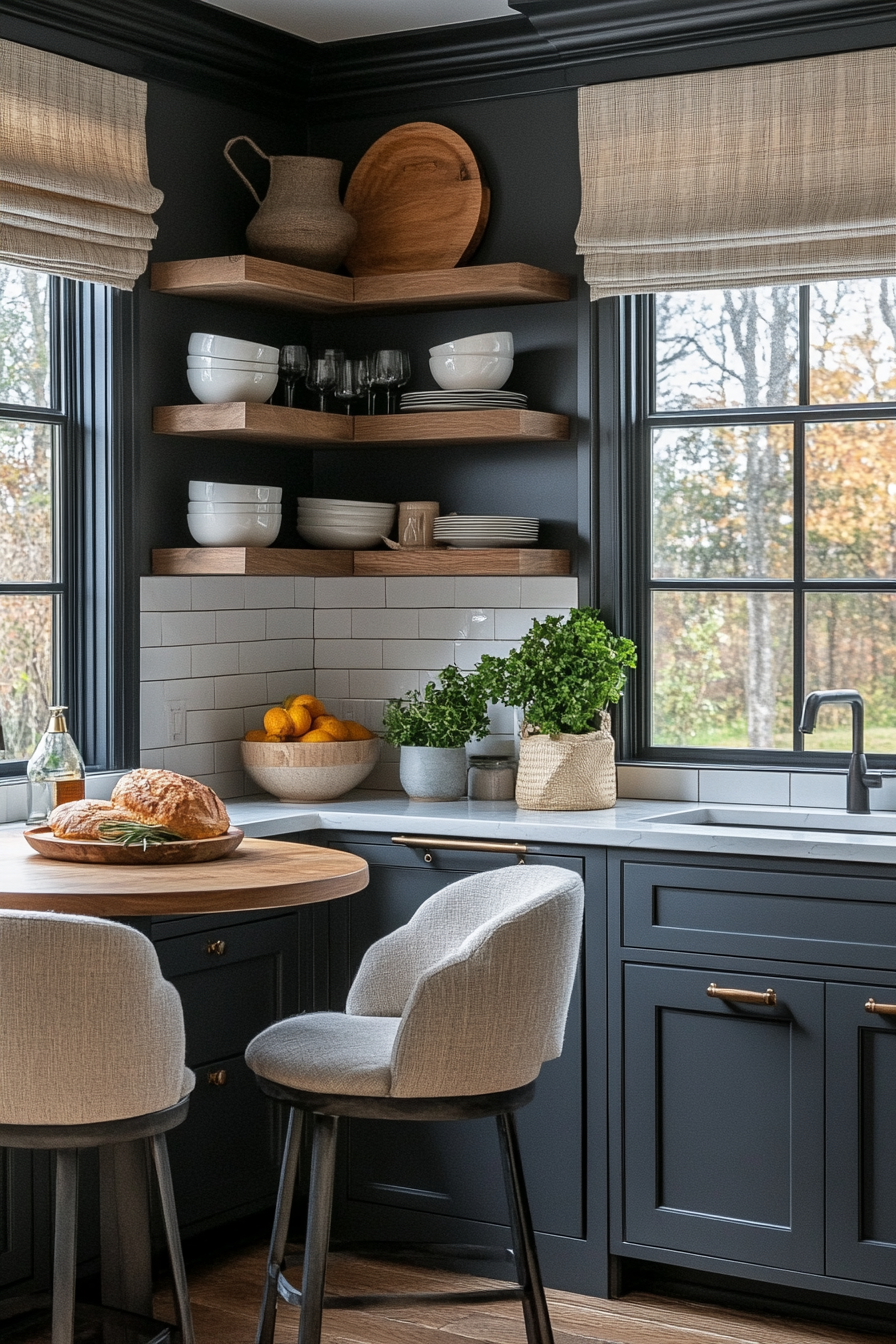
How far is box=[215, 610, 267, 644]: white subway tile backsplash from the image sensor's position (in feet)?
14.3

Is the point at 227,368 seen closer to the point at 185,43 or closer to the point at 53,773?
the point at 185,43

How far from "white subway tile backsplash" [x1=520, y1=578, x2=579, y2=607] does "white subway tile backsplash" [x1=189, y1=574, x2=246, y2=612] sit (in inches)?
29.1

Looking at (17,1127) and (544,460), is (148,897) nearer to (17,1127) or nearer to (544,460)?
(17,1127)

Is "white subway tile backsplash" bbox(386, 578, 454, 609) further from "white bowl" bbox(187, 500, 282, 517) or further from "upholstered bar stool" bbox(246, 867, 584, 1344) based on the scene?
"upholstered bar stool" bbox(246, 867, 584, 1344)

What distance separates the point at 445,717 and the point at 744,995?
1065 millimetres

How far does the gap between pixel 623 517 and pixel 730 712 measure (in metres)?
0.56

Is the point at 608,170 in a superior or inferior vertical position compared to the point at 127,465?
superior

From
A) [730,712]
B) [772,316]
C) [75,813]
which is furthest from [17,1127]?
[772,316]

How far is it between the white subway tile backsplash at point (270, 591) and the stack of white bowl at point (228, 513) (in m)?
0.34

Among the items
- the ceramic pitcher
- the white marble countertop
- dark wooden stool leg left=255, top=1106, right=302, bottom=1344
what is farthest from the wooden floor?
the ceramic pitcher

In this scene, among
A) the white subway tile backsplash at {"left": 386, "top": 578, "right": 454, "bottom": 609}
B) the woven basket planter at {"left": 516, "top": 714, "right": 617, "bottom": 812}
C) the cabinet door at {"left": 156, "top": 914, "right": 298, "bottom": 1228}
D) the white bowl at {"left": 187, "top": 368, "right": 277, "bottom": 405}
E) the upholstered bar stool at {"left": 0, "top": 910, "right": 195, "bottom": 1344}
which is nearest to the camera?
the upholstered bar stool at {"left": 0, "top": 910, "right": 195, "bottom": 1344}

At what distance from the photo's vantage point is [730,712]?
4.23 m

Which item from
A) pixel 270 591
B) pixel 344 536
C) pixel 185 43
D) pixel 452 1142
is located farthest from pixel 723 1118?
pixel 185 43

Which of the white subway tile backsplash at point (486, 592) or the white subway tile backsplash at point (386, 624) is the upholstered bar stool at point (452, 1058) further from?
the white subway tile backsplash at point (386, 624)
